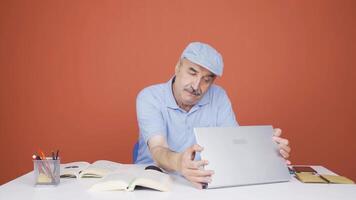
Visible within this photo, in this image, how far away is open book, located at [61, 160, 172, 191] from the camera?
1357 mm

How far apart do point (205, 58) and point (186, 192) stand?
2.53 ft

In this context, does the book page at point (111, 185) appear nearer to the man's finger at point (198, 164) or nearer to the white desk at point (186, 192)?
the white desk at point (186, 192)

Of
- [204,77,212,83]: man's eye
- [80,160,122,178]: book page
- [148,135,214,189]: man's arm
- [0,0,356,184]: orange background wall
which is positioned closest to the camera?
[148,135,214,189]: man's arm

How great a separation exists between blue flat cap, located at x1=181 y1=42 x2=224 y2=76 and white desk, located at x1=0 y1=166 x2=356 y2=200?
0.65 metres

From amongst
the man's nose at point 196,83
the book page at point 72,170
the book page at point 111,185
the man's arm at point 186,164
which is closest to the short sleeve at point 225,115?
the man's nose at point 196,83

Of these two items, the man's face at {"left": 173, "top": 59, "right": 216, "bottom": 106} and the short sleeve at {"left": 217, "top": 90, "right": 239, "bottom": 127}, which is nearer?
the man's face at {"left": 173, "top": 59, "right": 216, "bottom": 106}

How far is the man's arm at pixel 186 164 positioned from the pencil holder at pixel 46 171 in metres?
0.42

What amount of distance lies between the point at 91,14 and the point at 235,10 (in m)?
1.07

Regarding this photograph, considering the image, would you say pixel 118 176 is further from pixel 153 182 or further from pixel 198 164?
pixel 198 164

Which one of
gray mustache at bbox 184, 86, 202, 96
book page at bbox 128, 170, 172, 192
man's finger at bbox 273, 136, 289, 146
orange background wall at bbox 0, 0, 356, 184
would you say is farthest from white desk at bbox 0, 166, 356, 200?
orange background wall at bbox 0, 0, 356, 184

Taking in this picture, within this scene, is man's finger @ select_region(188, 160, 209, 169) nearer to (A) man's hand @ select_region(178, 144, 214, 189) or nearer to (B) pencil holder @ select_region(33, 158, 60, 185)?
(A) man's hand @ select_region(178, 144, 214, 189)


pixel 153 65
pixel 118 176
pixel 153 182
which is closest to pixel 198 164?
pixel 153 182

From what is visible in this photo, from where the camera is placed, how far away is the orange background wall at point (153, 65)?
10.1 ft

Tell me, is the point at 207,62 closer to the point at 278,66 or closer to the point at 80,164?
the point at 80,164
